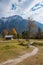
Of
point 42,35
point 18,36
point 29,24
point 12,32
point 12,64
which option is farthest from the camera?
point 12,32

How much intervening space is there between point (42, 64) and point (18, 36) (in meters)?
107

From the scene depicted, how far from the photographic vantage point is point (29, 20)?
57.7m

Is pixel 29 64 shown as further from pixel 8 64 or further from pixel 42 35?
pixel 42 35

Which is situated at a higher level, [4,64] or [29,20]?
[29,20]

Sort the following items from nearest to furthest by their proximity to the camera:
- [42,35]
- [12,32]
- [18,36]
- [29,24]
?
[29,24]
[42,35]
[18,36]
[12,32]

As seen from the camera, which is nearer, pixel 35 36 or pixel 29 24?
pixel 29 24

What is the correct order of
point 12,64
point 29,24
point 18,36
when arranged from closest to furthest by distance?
point 12,64 < point 29,24 < point 18,36

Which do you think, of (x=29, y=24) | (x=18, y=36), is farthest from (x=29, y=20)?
(x=18, y=36)

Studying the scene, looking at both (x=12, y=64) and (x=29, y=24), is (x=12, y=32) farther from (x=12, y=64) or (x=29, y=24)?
(x=12, y=64)

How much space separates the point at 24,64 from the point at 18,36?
351 feet

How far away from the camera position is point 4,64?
19203 millimetres

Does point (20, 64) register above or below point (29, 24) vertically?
below

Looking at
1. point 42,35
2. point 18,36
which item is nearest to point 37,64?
point 42,35

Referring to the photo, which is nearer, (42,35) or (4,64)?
(4,64)
